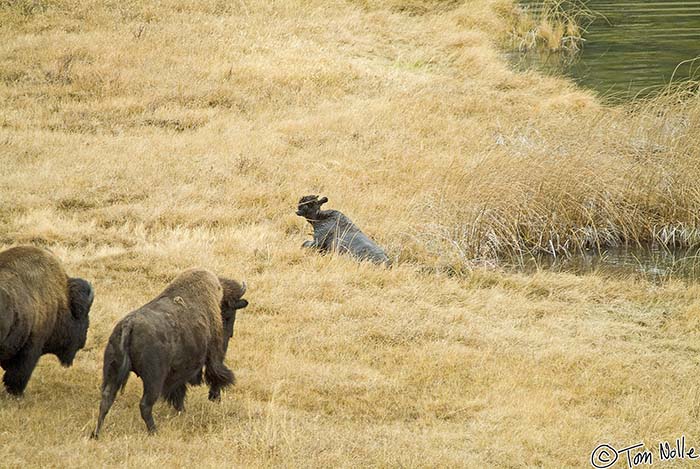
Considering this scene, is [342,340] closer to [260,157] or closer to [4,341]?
[4,341]

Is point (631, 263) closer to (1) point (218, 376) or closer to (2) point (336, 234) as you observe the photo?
(2) point (336, 234)

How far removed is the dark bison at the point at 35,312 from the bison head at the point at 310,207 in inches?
199

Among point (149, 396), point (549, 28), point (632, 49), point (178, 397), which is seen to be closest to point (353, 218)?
point (178, 397)

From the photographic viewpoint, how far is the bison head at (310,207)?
1315 centimetres

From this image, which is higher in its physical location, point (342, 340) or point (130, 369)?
point (130, 369)

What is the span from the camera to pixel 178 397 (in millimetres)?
7840

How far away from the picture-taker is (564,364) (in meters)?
9.68

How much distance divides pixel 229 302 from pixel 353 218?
18.8 feet

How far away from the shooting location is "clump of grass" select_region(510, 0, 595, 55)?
27.4 m

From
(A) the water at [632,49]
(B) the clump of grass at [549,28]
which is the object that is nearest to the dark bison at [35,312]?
(A) the water at [632,49]

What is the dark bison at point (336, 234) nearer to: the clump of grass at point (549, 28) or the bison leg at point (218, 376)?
the bison leg at point (218, 376)

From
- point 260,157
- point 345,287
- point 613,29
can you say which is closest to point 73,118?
point 260,157

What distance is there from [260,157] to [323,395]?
25.2ft

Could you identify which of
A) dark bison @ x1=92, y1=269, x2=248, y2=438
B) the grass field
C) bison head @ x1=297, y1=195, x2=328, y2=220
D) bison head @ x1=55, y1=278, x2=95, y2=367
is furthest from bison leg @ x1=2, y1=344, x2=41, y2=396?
bison head @ x1=297, y1=195, x2=328, y2=220
